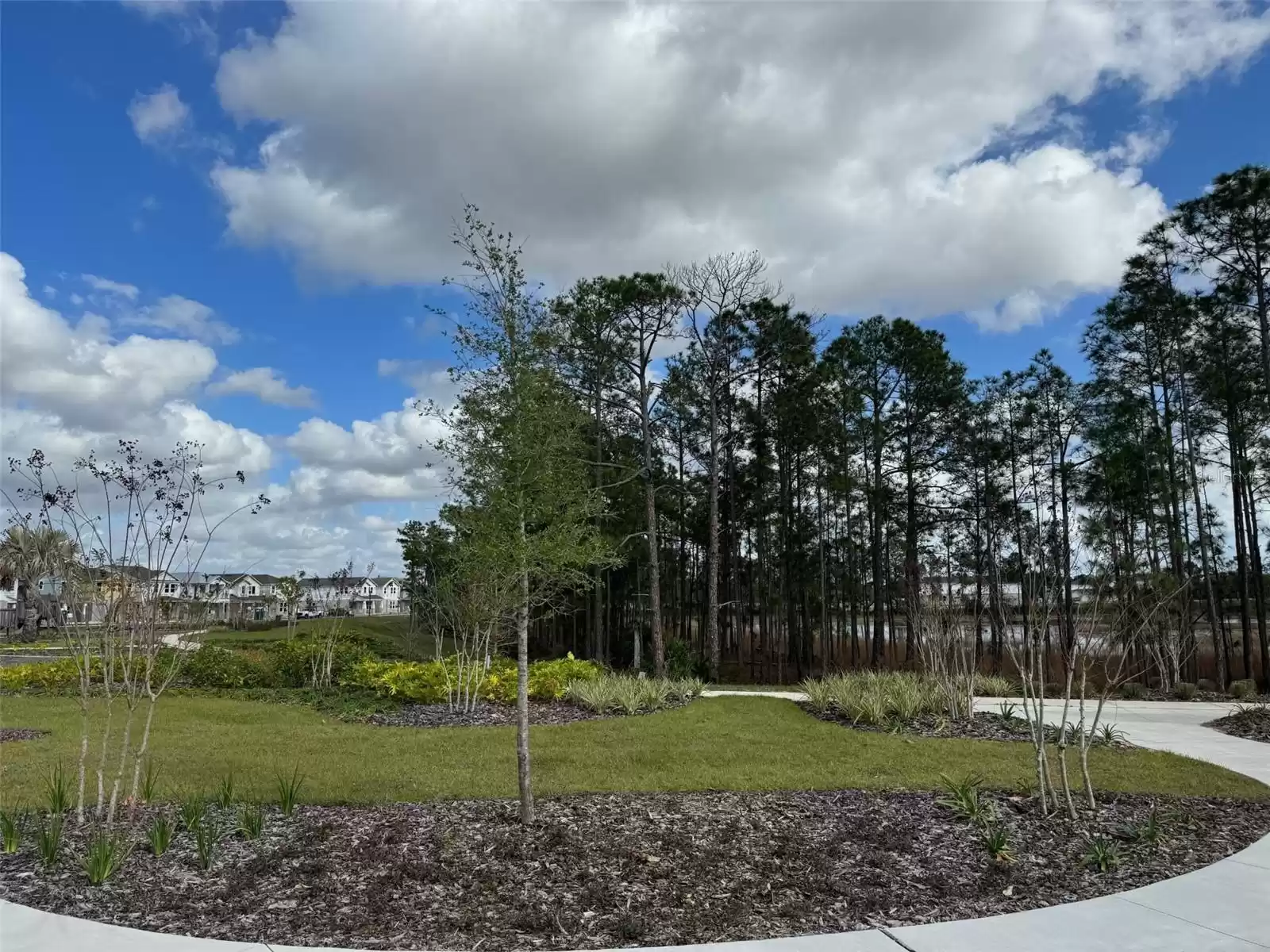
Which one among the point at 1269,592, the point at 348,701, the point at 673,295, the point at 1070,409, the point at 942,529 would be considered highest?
the point at 673,295

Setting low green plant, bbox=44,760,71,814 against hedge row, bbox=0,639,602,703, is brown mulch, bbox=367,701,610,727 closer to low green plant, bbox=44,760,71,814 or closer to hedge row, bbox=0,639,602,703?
hedge row, bbox=0,639,602,703

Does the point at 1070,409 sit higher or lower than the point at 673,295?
lower

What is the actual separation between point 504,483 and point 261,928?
2579mm

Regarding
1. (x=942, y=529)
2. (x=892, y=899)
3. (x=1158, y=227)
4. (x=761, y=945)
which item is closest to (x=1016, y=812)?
(x=892, y=899)

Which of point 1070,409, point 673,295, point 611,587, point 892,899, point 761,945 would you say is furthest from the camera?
point 611,587

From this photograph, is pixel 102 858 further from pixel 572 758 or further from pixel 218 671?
pixel 218 671

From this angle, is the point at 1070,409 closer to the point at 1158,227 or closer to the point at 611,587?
the point at 1158,227

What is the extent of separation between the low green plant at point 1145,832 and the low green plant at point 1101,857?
0.90ft

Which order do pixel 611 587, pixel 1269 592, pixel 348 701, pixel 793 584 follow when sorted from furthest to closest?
1. pixel 611 587
2. pixel 793 584
3. pixel 1269 592
4. pixel 348 701

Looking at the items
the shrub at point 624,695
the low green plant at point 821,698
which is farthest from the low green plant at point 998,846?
the shrub at point 624,695

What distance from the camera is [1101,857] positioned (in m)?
4.07

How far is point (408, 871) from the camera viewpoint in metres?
3.84

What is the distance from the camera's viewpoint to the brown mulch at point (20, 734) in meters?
8.34

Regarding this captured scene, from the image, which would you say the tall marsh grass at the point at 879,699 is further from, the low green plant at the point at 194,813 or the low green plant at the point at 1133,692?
the low green plant at the point at 194,813
